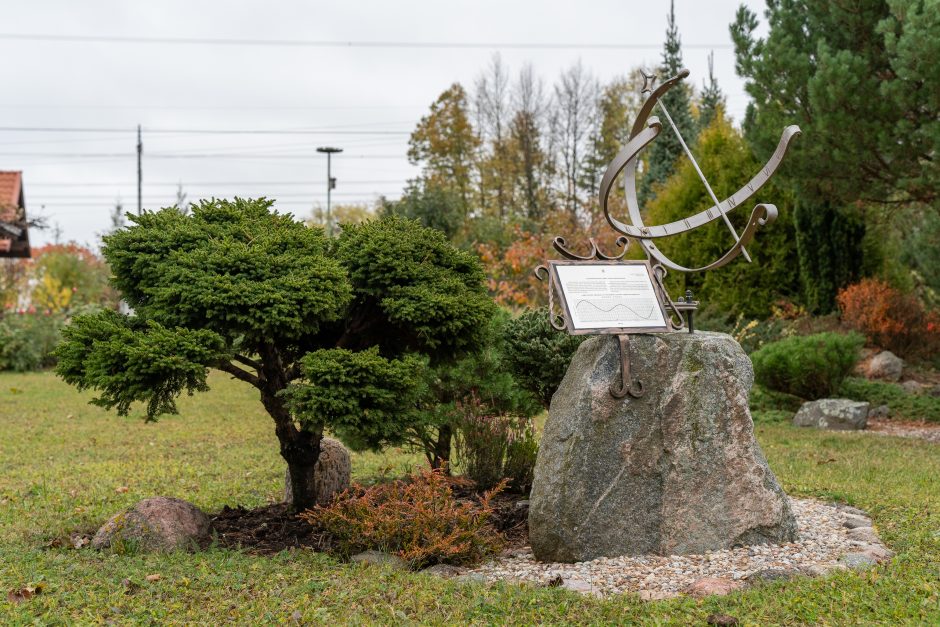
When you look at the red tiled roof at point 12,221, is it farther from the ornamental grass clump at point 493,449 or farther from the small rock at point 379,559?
the small rock at point 379,559

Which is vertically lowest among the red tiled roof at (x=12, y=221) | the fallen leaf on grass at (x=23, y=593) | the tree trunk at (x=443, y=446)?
the fallen leaf on grass at (x=23, y=593)

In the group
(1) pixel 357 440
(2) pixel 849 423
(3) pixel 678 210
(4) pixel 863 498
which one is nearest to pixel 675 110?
(3) pixel 678 210

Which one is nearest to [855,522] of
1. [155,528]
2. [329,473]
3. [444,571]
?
[444,571]

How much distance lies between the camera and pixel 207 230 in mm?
5254

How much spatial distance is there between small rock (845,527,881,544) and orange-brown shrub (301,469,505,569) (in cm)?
212

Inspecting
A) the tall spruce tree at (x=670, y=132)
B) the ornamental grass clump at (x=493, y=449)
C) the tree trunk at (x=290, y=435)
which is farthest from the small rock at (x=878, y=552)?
the tall spruce tree at (x=670, y=132)

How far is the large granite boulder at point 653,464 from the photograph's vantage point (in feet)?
15.7

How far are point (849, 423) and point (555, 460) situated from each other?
6.60 meters

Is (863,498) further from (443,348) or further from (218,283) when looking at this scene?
(218,283)

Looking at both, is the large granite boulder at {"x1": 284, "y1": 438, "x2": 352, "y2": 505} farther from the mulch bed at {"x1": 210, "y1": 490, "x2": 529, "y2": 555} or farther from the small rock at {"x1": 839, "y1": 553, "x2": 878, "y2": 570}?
the small rock at {"x1": 839, "y1": 553, "x2": 878, "y2": 570}

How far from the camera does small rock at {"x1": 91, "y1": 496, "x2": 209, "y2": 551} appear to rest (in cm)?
490

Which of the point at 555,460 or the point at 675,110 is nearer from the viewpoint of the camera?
the point at 555,460

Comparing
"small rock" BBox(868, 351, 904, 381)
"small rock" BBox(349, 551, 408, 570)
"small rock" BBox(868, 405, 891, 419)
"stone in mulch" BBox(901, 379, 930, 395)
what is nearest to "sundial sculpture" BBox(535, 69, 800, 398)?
"small rock" BBox(349, 551, 408, 570)

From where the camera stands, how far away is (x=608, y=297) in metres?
5.15
